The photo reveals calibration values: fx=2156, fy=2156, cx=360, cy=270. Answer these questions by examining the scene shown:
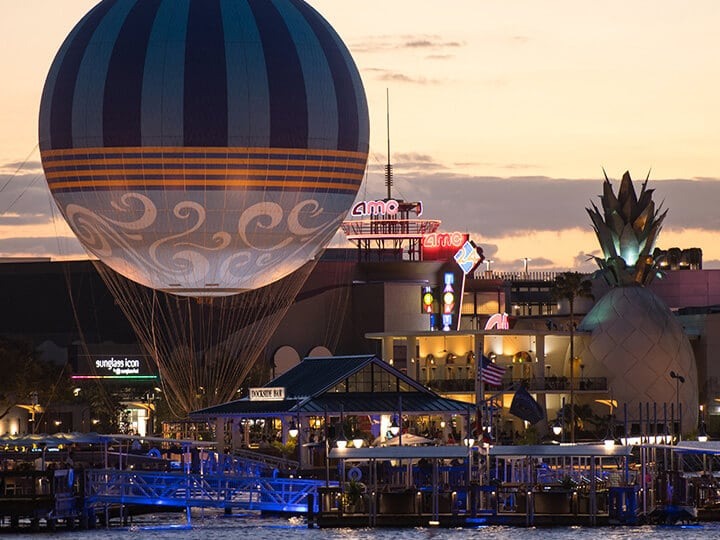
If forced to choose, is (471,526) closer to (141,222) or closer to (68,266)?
(141,222)

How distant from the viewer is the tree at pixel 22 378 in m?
142

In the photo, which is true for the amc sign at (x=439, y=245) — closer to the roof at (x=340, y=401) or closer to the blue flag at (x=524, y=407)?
the roof at (x=340, y=401)

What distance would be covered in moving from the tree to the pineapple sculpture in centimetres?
3865

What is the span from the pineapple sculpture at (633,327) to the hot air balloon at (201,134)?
220 ft

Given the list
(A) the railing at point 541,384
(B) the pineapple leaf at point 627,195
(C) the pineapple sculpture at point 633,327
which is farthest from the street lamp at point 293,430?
(B) the pineapple leaf at point 627,195

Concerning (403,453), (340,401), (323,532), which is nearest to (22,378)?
(340,401)

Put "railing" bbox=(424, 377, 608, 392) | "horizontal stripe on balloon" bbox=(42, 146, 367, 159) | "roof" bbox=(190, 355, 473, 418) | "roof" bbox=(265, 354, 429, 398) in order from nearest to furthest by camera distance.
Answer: "horizontal stripe on balloon" bbox=(42, 146, 367, 159) → "roof" bbox=(190, 355, 473, 418) → "roof" bbox=(265, 354, 429, 398) → "railing" bbox=(424, 377, 608, 392)

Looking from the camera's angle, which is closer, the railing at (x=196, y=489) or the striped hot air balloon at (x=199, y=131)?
the striped hot air balloon at (x=199, y=131)

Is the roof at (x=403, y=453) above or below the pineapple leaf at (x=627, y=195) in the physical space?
below

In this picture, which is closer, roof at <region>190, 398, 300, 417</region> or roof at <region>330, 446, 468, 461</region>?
roof at <region>330, 446, 468, 461</region>

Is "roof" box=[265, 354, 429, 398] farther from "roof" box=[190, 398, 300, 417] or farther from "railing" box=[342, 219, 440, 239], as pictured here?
"railing" box=[342, 219, 440, 239]

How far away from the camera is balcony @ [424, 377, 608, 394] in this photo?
15138 cm

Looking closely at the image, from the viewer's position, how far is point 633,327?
509ft

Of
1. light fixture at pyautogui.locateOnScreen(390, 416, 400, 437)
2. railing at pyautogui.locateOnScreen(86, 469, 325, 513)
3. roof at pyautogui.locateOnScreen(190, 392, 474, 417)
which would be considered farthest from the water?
roof at pyautogui.locateOnScreen(190, 392, 474, 417)
